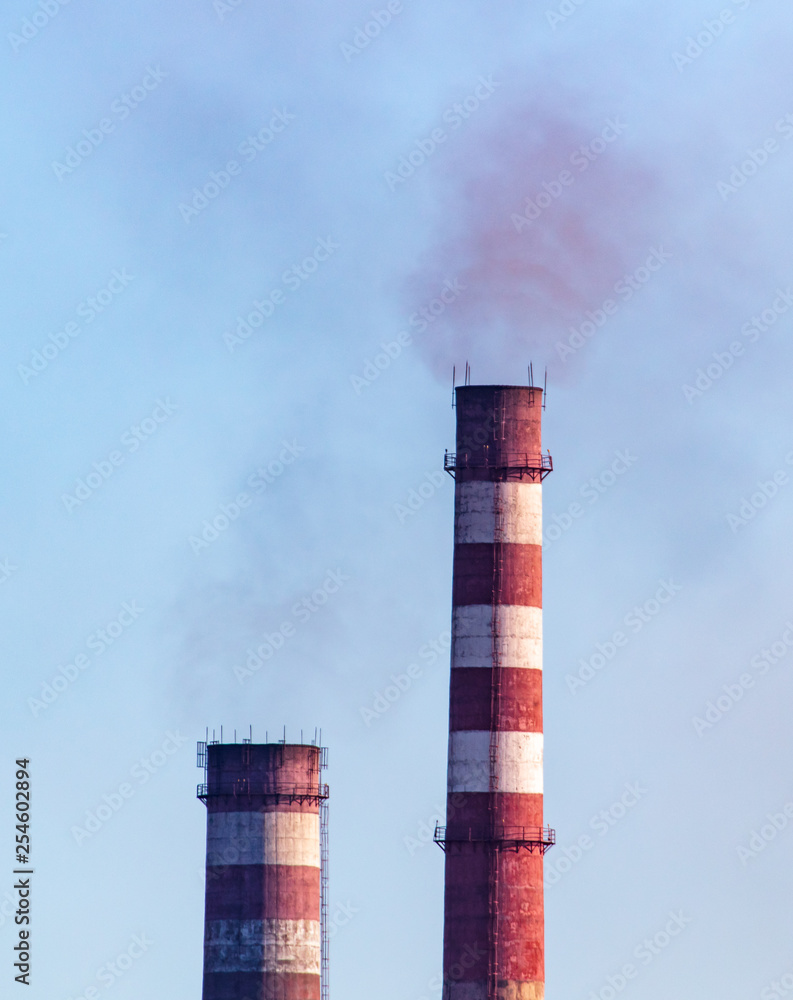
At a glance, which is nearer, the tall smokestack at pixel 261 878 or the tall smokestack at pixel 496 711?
the tall smokestack at pixel 496 711

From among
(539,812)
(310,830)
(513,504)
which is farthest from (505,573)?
(310,830)

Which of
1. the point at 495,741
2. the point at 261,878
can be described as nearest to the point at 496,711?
the point at 495,741

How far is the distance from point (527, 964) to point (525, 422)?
12.0 metres

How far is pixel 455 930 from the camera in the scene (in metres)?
61.2

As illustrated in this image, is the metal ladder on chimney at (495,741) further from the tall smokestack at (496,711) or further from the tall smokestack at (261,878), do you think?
the tall smokestack at (261,878)

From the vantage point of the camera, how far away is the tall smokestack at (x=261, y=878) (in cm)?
6944

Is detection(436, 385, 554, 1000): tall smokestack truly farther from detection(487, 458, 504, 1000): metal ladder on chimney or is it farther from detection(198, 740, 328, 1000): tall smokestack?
detection(198, 740, 328, 1000): tall smokestack

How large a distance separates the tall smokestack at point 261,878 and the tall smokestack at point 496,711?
9.21 m

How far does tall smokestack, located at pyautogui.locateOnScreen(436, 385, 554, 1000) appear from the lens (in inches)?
2400

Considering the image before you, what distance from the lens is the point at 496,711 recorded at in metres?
61.5

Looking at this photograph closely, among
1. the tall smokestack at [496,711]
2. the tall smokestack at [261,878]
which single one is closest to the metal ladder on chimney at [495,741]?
the tall smokestack at [496,711]

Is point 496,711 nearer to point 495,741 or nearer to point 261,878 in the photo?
point 495,741

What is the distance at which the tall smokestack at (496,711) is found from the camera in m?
61.0

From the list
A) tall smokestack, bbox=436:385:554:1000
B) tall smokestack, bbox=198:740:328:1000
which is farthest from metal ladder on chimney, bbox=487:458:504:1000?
tall smokestack, bbox=198:740:328:1000
